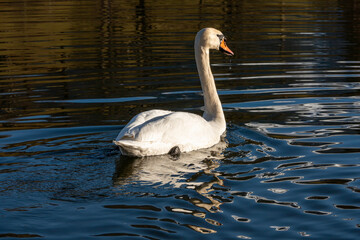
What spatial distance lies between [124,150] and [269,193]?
2233 mm

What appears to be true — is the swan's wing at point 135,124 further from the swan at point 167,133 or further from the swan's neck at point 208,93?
the swan's neck at point 208,93

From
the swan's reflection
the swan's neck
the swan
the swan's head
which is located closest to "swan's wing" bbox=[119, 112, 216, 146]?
the swan

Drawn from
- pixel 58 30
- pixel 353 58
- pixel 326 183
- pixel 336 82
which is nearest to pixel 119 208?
pixel 326 183

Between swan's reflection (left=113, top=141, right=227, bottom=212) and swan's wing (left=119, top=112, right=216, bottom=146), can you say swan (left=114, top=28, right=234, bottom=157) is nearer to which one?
swan's wing (left=119, top=112, right=216, bottom=146)

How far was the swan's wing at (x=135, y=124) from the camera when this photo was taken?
8.57m

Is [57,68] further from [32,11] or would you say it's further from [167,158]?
[32,11]

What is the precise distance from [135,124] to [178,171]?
111 centimetres

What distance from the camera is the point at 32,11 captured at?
29.2 metres

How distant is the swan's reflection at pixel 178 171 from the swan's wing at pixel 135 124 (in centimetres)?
38

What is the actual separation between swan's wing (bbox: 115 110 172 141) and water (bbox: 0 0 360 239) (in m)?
0.39

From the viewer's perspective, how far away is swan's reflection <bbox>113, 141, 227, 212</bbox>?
7.63 m

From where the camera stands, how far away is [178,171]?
8242mm

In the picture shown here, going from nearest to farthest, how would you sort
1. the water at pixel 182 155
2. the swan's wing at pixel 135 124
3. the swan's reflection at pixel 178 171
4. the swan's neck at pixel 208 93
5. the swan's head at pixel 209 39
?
1. the water at pixel 182 155
2. the swan's reflection at pixel 178 171
3. the swan's wing at pixel 135 124
4. the swan's neck at pixel 208 93
5. the swan's head at pixel 209 39

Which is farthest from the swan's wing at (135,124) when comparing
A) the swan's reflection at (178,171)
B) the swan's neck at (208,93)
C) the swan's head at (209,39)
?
the swan's head at (209,39)
